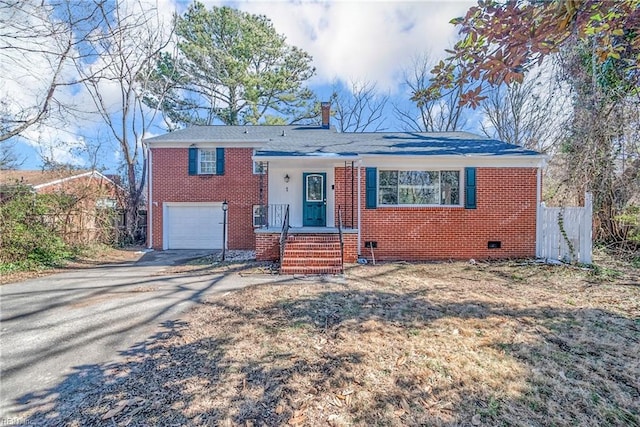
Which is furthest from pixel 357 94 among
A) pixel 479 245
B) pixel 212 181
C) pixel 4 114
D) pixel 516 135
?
pixel 4 114

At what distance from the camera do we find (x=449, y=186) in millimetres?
9586

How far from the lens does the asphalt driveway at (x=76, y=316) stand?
311cm

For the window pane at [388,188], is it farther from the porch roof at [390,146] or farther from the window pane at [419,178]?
the porch roof at [390,146]

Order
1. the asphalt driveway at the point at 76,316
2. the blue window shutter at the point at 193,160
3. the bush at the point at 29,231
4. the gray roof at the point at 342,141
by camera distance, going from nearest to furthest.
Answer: the asphalt driveway at the point at 76,316 → the bush at the point at 29,231 → the gray roof at the point at 342,141 → the blue window shutter at the point at 193,160

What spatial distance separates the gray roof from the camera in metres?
9.34

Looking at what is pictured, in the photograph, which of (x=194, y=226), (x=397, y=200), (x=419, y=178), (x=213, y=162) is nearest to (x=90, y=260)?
(x=194, y=226)

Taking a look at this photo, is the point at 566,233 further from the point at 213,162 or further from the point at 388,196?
the point at 213,162

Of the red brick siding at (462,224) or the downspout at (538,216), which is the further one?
the red brick siding at (462,224)

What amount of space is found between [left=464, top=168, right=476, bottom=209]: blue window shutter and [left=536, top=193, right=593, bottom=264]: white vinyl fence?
6.78 feet

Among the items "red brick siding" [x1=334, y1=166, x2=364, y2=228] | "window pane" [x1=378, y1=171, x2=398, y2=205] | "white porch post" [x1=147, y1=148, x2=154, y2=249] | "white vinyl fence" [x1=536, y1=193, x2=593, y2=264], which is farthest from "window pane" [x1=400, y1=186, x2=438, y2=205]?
"white porch post" [x1=147, y1=148, x2=154, y2=249]

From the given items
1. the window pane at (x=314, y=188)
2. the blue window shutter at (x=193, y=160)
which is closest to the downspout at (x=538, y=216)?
the window pane at (x=314, y=188)

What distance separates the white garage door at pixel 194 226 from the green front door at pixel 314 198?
4.30 m

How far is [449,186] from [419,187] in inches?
39.9

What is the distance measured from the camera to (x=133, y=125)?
15992 mm
